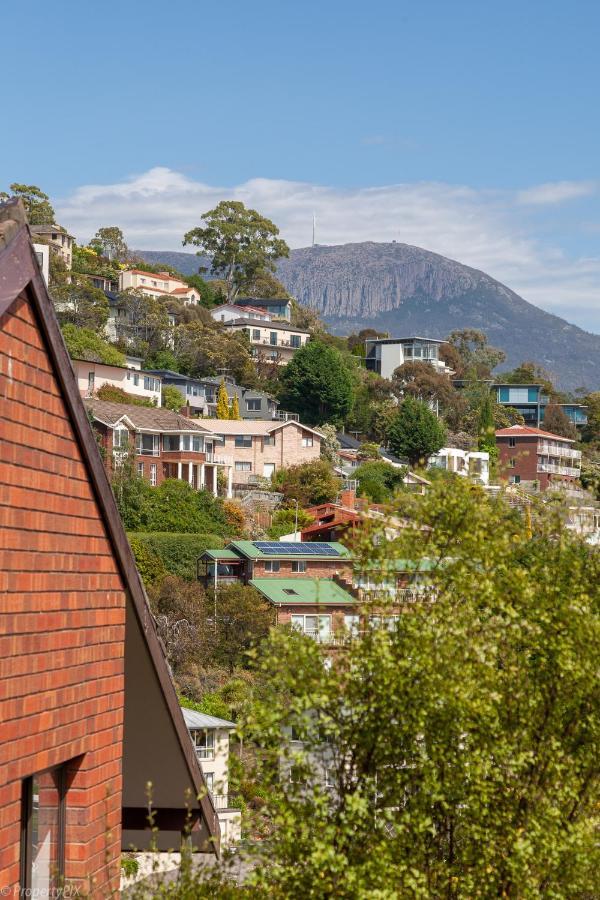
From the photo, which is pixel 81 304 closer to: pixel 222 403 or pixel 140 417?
pixel 222 403

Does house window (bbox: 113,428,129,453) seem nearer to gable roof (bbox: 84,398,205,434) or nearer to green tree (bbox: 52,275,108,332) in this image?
gable roof (bbox: 84,398,205,434)

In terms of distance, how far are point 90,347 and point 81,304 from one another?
11.9 metres

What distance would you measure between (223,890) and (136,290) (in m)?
102

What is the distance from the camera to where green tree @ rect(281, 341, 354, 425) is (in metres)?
102

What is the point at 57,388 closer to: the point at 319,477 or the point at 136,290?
the point at 319,477

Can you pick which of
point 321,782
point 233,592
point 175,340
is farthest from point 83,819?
point 175,340

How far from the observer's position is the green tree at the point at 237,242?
142 metres

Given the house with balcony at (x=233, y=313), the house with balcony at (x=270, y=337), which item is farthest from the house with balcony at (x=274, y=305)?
the house with balcony at (x=270, y=337)

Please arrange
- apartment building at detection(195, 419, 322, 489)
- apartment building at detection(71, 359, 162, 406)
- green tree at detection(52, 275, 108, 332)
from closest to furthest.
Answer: apartment building at detection(71, 359, 162, 406) < apartment building at detection(195, 419, 322, 489) < green tree at detection(52, 275, 108, 332)

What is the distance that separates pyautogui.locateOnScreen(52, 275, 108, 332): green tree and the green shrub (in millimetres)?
36190

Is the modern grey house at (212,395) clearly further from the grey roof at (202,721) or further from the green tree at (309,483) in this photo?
the grey roof at (202,721)

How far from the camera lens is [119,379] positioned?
84812 mm

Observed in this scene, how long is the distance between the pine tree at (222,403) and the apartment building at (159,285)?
90.8 feet

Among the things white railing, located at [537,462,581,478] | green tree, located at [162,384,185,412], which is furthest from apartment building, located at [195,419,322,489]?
white railing, located at [537,462,581,478]
